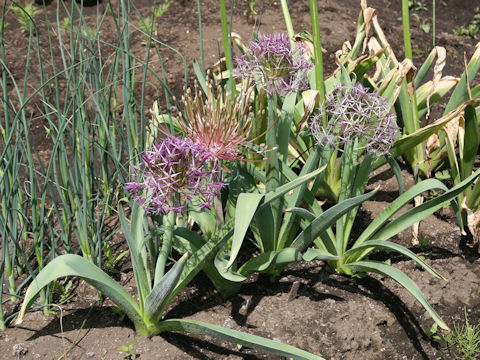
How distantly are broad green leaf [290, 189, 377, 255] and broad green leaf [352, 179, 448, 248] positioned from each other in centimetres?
24

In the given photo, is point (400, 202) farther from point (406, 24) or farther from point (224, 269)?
point (406, 24)

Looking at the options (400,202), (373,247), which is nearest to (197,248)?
(373,247)

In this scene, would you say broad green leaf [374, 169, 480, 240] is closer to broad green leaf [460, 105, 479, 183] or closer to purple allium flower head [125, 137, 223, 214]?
broad green leaf [460, 105, 479, 183]

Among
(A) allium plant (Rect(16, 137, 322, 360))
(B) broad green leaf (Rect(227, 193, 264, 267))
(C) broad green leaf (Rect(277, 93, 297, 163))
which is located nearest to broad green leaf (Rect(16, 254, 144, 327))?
(A) allium plant (Rect(16, 137, 322, 360))

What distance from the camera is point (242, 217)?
1589 mm

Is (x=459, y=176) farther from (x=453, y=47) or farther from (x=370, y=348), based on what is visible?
(x=453, y=47)

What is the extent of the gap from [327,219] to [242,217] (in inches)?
14.4

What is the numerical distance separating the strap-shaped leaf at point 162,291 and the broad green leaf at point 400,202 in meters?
0.73

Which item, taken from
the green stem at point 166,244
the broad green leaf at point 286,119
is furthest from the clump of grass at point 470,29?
the green stem at point 166,244

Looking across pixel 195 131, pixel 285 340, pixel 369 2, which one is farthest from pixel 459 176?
pixel 369 2

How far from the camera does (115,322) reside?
1.97 metres

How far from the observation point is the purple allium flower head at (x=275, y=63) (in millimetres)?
1712

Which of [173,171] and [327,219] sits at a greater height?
[173,171]

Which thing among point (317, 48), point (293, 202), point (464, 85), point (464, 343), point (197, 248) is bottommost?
point (464, 343)
